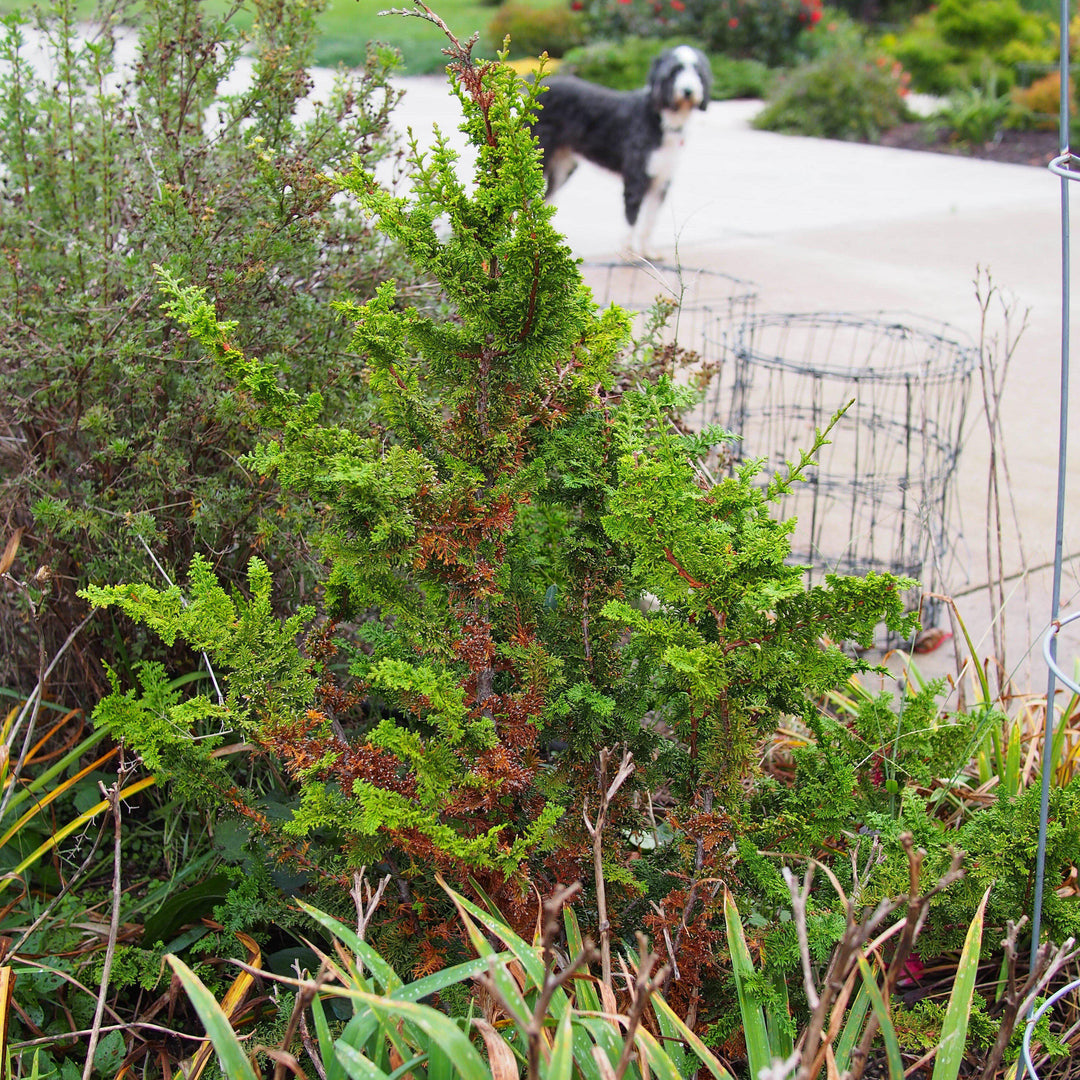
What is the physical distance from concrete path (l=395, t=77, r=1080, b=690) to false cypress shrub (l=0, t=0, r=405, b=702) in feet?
3.28

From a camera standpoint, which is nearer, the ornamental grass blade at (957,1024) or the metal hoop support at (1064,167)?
the ornamental grass blade at (957,1024)

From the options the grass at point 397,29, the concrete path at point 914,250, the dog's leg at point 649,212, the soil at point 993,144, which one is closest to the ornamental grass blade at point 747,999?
the concrete path at point 914,250

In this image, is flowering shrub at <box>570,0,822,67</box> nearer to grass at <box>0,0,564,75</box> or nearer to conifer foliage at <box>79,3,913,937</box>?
grass at <box>0,0,564,75</box>

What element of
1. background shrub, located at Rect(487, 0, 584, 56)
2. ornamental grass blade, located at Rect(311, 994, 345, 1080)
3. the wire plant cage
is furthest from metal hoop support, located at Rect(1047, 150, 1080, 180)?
background shrub, located at Rect(487, 0, 584, 56)

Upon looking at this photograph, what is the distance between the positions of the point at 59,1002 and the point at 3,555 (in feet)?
3.00

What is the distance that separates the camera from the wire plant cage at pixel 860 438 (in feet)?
11.1

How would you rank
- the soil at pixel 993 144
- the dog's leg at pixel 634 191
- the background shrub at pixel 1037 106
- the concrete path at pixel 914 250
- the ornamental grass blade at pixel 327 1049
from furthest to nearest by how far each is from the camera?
the background shrub at pixel 1037 106 < the soil at pixel 993 144 < the dog's leg at pixel 634 191 < the concrete path at pixel 914 250 < the ornamental grass blade at pixel 327 1049

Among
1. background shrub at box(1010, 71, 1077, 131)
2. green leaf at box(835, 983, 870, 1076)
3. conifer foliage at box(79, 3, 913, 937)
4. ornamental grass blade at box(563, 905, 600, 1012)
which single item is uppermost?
background shrub at box(1010, 71, 1077, 131)

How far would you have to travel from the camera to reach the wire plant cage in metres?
3.37

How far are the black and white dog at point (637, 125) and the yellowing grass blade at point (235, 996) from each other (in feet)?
20.1

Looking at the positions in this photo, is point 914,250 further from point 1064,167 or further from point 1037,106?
point 1037,106

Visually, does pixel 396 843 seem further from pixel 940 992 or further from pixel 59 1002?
pixel 940 992

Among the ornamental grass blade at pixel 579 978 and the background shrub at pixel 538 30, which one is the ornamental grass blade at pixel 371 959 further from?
the background shrub at pixel 538 30

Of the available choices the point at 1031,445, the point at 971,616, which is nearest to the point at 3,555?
the point at 971,616
